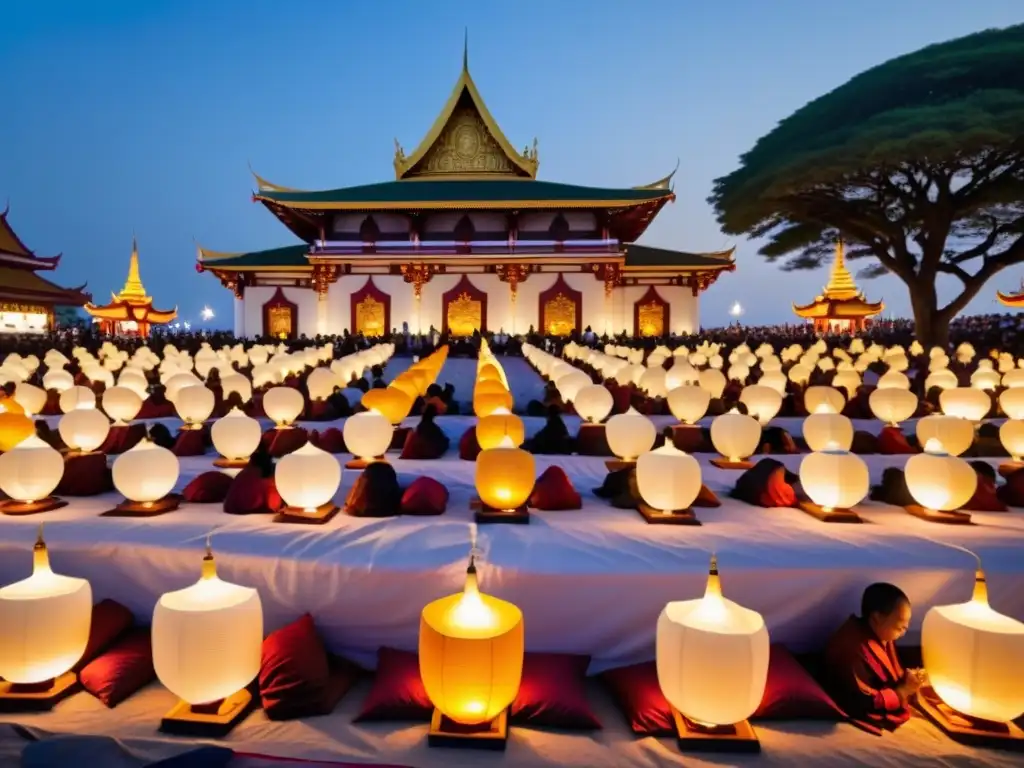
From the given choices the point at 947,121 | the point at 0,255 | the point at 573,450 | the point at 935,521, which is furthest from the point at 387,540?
the point at 0,255

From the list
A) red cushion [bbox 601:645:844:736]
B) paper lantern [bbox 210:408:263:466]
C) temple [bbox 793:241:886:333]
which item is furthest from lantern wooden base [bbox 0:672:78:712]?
temple [bbox 793:241:886:333]

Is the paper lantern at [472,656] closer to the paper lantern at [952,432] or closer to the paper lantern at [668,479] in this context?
the paper lantern at [668,479]

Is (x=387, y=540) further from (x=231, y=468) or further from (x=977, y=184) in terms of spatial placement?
(x=977, y=184)

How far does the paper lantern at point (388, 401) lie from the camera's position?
6.02 m

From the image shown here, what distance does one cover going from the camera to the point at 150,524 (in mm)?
3859

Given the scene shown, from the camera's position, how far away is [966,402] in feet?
19.7

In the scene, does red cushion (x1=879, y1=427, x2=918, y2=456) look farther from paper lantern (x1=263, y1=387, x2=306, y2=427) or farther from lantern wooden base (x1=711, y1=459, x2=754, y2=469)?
paper lantern (x1=263, y1=387, x2=306, y2=427)

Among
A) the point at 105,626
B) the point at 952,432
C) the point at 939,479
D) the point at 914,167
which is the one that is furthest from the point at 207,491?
the point at 914,167

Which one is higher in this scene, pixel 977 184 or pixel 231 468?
pixel 977 184

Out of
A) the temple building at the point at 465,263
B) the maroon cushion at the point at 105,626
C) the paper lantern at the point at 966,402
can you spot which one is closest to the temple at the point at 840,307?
the temple building at the point at 465,263

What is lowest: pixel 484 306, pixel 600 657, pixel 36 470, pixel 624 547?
pixel 600 657

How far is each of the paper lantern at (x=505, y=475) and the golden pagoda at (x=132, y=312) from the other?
3277cm

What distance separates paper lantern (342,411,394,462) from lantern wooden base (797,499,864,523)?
297 cm

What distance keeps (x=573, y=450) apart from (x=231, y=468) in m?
2.95
